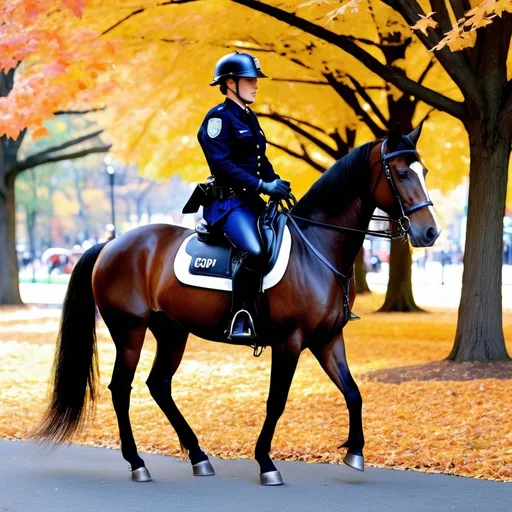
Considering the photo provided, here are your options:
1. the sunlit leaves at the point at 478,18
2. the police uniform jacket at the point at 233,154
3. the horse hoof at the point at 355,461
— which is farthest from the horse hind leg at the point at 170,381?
the sunlit leaves at the point at 478,18

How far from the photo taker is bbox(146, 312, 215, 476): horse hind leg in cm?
724

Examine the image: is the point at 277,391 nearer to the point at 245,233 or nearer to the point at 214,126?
the point at 245,233

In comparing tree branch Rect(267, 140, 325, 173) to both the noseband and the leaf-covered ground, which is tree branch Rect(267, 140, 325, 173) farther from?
the noseband

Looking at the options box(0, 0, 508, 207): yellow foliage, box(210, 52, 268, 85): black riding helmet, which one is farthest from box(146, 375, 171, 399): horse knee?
box(0, 0, 508, 207): yellow foliage

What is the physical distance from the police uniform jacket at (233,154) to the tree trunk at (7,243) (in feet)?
64.3

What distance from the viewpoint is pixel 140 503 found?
6.27 metres

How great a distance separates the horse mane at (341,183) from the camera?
22.5 ft

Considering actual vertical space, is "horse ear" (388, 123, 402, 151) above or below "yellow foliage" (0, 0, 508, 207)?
below

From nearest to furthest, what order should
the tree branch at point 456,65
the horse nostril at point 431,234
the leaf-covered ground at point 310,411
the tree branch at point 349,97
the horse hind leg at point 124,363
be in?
the horse nostril at point 431,234
the horse hind leg at point 124,363
the leaf-covered ground at point 310,411
the tree branch at point 456,65
the tree branch at point 349,97

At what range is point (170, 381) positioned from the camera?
7.68m

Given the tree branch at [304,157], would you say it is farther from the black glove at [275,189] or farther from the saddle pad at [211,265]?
the black glove at [275,189]

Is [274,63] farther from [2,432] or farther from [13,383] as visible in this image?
[2,432]

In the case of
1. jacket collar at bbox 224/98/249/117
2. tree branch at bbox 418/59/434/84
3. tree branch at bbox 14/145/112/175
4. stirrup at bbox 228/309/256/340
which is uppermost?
tree branch at bbox 418/59/434/84

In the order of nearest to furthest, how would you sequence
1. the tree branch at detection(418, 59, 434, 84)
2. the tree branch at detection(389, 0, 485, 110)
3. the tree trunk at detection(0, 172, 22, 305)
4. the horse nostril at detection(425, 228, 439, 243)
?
1. the horse nostril at detection(425, 228, 439, 243)
2. the tree branch at detection(389, 0, 485, 110)
3. the tree branch at detection(418, 59, 434, 84)
4. the tree trunk at detection(0, 172, 22, 305)
